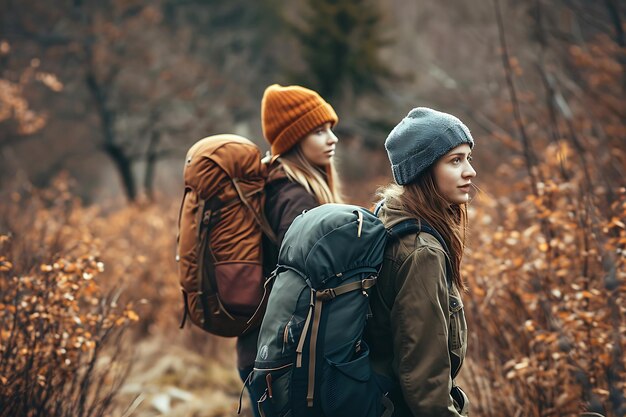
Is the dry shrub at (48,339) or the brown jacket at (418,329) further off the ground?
the dry shrub at (48,339)

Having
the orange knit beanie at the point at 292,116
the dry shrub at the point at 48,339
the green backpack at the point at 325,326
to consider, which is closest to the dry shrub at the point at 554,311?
the orange knit beanie at the point at 292,116

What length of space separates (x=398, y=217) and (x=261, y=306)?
90 cm

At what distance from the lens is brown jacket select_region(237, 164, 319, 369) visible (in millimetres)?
3203

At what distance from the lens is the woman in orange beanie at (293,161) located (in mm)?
3250

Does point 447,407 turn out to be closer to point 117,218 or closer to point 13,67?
point 117,218

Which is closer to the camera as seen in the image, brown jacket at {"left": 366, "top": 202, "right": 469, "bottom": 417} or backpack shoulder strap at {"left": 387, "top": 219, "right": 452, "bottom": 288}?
brown jacket at {"left": 366, "top": 202, "right": 469, "bottom": 417}

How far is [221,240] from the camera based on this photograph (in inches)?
126

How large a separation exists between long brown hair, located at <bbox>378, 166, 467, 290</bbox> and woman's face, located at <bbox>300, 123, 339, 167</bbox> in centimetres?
98

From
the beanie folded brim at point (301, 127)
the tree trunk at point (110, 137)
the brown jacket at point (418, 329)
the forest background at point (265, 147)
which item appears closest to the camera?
the brown jacket at point (418, 329)

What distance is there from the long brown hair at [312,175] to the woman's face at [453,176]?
90cm

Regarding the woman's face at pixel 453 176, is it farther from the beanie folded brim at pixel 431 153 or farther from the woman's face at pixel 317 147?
the woman's face at pixel 317 147

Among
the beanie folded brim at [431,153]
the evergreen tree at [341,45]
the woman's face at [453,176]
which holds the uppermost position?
the evergreen tree at [341,45]

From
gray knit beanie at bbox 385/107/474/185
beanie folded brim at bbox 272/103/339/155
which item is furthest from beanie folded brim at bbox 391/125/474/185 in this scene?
beanie folded brim at bbox 272/103/339/155

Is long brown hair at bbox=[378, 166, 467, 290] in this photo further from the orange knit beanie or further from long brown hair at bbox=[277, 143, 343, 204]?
the orange knit beanie
